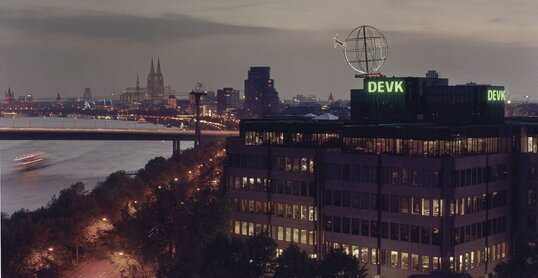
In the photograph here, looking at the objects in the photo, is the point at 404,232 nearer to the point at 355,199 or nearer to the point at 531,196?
the point at 355,199

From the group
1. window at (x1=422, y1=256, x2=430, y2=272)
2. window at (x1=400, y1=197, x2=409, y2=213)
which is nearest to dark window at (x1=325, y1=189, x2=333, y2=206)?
window at (x1=400, y1=197, x2=409, y2=213)

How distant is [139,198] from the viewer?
184 feet

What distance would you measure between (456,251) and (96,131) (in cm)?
8899

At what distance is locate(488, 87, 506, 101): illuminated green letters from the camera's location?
42.4 m

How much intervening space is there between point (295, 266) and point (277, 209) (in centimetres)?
1465

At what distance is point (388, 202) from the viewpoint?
3528 cm

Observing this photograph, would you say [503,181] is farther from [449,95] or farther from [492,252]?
[449,95]

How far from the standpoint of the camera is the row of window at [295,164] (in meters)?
40.2

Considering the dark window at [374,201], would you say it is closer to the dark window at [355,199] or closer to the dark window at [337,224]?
the dark window at [355,199]

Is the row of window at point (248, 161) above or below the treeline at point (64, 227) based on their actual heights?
above

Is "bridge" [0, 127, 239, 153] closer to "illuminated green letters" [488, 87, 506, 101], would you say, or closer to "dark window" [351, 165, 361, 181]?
"illuminated green letters" [488, 87, 506, 101]

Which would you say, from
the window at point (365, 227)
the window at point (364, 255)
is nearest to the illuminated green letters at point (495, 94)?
the window at point (365, 227)

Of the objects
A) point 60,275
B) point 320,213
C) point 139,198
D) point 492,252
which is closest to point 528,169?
point 492,252

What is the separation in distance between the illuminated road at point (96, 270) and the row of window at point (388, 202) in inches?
489
